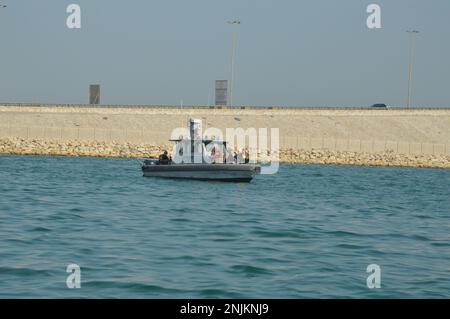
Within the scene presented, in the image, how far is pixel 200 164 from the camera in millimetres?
50125

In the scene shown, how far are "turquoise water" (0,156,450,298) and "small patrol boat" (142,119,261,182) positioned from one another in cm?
380

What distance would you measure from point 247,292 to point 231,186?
3127 cm

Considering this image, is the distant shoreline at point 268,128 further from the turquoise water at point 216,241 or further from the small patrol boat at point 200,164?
the turquoise water at point 216,241

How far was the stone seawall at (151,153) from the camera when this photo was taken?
85062mm

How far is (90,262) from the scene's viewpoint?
63.5 feet

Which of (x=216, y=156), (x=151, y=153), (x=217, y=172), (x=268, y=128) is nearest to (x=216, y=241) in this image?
A: (x=217, y=172)

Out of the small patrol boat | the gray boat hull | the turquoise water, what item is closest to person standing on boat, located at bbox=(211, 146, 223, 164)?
the small patrol boat

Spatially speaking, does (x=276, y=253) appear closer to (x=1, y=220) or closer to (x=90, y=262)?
(x=90, y=262)

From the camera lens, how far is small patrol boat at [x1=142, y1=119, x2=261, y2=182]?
164 ft

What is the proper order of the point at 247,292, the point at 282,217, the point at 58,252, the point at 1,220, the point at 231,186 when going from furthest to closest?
the point at 231,186
the point at 282,217
the point at 1,220
the point at 58,252
the point at 247,292

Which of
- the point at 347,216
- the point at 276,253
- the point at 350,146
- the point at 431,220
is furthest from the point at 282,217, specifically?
the point at 350,146

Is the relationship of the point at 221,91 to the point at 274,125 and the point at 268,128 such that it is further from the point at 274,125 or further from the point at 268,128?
the point at 268,128

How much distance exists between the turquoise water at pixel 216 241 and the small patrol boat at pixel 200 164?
149 inches

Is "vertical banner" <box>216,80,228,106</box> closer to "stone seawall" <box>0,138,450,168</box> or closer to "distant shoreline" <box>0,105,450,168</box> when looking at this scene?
"distant shoreline" <box>0,105,450,168</box>
